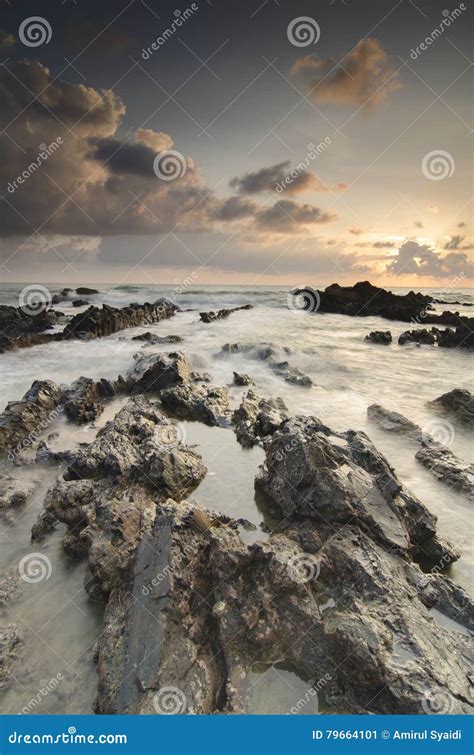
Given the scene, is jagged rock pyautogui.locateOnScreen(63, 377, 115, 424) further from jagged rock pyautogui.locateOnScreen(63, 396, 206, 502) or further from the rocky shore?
the rocky shore

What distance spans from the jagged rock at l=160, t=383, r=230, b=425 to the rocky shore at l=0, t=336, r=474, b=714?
2.99m

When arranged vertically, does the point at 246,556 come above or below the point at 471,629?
above

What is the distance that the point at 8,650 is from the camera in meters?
3.63

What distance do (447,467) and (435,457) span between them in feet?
1.39

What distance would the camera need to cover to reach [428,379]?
15078 mm

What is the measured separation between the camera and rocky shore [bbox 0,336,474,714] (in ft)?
10.3

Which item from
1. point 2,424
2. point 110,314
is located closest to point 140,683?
point 2,424

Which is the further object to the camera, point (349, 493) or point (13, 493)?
point (13, 493)

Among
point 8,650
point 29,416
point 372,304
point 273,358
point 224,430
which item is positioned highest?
point 372,304

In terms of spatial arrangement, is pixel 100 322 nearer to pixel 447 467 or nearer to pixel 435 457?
pixel 435 457

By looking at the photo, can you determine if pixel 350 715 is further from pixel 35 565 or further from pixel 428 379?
pixel 428 379

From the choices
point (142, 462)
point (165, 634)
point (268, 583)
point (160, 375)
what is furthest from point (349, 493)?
point (160, 375)

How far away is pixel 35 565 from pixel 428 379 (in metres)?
14.6

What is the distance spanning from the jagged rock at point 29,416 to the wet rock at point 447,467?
7.97 m
